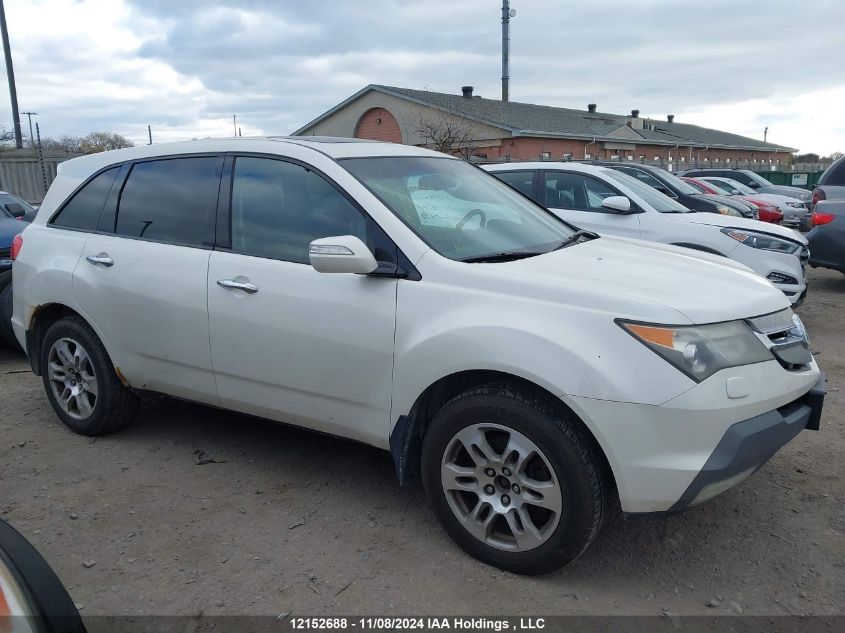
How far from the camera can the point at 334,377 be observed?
3.36m

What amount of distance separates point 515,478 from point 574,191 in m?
5.54

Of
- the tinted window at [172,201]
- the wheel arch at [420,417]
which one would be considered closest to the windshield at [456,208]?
the wheel arch at [420,417]

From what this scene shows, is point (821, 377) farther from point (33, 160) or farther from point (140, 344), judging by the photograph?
point (33, 160)

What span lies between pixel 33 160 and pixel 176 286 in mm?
19037

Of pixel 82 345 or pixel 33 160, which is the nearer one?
pixel 82 345

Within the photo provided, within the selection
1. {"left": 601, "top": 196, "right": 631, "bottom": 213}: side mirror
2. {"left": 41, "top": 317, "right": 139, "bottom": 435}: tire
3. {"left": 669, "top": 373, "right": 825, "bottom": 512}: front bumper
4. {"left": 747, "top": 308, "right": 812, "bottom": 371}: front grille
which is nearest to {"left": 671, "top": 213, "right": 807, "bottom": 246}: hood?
{"left": 601, "top": 196, "right": 631, "bottom": 213}: side mirror

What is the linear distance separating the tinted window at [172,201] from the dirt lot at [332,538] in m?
1.32

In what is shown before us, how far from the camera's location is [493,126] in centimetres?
3144

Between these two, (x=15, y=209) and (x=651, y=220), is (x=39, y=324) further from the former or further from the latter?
(x=15, y=209)

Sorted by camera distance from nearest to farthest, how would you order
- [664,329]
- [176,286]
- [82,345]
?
[664,329]
[176,286]
[82,345]

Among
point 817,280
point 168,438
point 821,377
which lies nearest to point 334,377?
point 168,438

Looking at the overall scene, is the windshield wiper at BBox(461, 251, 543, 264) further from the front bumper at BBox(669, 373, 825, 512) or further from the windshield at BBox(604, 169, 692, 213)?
the windshield at BBox(604, 169, 692, 213)

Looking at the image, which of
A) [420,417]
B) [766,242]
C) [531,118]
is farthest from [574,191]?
[531,118]

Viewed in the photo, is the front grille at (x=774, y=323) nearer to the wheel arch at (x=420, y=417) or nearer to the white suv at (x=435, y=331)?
the white suv at (x=435, y=331)
